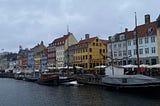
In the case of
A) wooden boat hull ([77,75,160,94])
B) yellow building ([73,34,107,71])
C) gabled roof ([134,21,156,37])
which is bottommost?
wooden boat hull ([77,75,160,94])

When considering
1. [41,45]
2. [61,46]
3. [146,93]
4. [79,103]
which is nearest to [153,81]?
[146,93]

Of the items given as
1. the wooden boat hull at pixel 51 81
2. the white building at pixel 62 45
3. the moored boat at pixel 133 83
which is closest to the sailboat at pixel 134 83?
the moored boat at pixel 133 83

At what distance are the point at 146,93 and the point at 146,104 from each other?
10.3 metres

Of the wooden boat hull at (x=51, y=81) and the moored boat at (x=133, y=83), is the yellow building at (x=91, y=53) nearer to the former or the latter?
the wooden boat hull at (x=51, y=81)

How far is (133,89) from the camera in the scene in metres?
49.4

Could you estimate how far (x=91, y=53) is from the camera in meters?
103

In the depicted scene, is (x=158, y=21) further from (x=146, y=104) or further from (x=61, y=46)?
(x=61, y=46)

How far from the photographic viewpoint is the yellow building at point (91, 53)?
10206 centimetres

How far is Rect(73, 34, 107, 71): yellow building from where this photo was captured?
4018 inches

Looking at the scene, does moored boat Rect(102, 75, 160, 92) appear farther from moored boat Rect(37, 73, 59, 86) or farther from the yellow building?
→ the yellow building

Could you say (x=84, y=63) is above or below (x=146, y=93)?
above

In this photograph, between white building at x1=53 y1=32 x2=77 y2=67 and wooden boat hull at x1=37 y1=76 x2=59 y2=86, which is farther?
white building at x1=53 y1=32 x2=77 y2=67

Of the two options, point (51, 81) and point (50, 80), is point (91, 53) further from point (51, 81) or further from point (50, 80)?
point (51, 81)

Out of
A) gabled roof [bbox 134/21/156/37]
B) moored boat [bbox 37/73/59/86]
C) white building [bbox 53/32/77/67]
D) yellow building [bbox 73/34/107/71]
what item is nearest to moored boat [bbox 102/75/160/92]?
moored boat [bbox 37/73/59/86]
